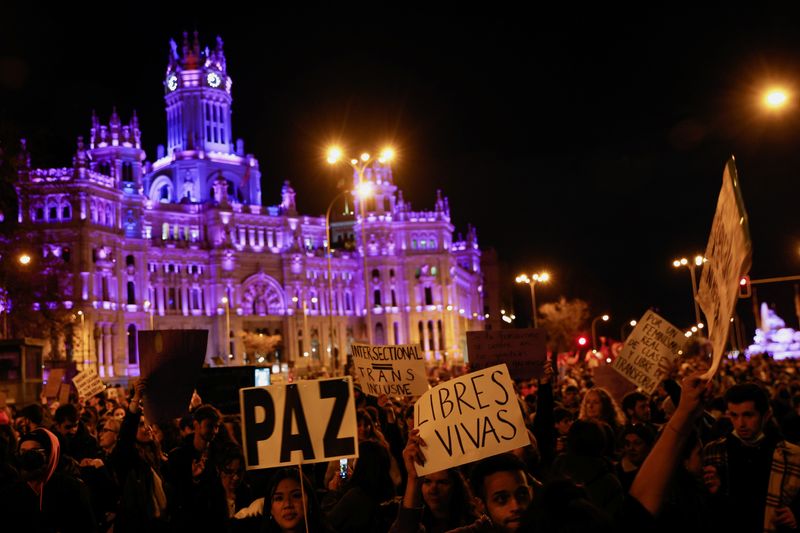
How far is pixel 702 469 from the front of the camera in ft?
18.1

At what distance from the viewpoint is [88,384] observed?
56.3ft

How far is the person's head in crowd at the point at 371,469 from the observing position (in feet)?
19.9

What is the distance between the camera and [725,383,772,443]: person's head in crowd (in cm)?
587

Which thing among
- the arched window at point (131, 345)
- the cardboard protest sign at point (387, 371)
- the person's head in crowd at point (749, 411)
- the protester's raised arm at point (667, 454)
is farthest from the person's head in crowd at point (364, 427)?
the arched window at point (131, 345)

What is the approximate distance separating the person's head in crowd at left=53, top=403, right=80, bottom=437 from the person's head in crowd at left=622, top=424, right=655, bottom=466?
6.82 meters

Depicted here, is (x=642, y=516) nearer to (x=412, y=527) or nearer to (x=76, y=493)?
(x=412, y=527)

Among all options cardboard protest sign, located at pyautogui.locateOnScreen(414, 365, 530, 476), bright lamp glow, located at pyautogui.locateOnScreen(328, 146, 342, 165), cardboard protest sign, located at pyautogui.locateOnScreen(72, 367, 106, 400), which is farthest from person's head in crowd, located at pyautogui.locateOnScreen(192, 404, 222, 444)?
bright lamp glow, located at pyautogui.locateOnScreen(328, 146, 342, 165)

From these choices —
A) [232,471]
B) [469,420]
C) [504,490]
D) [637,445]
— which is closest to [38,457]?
[232,471]

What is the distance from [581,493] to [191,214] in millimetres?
84553

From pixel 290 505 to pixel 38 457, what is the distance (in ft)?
7.02

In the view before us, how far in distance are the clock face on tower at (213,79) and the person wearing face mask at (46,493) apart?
305 ft

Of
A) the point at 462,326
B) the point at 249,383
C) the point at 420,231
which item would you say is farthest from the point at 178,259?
the point at 249,383

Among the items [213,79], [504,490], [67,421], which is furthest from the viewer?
[213,79]

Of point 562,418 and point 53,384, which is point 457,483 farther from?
point 53,384
